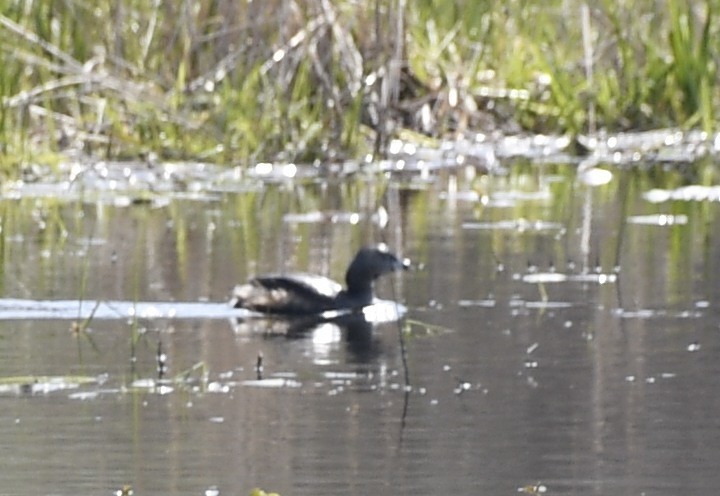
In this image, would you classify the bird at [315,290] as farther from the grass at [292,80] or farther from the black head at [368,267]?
the grass at [292,80]

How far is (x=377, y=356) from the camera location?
8094mm

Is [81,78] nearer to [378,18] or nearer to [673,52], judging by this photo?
[378,18]

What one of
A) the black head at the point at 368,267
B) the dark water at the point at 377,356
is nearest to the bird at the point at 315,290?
the black head at the point at 368,267

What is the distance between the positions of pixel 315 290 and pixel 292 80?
6.83 m

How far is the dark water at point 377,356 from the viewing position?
19.4ft

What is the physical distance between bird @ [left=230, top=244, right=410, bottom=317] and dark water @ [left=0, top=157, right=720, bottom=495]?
0.55ft

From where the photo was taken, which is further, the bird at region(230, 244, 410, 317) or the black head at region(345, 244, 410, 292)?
the black head at region(345, 244, 410, 292)

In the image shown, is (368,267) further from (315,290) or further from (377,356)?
(377,356)

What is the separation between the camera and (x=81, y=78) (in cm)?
1516

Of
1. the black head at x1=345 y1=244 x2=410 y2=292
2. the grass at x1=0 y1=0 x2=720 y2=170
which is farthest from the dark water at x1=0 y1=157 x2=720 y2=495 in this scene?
the grass at x1=0 y1=0 x2=720 y2=170

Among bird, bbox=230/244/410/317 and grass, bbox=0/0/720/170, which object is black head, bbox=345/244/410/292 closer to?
bird, bbox=230/244/410/317

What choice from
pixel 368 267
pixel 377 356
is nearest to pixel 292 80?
pixel 368 267

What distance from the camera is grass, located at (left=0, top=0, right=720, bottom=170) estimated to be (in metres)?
15.4

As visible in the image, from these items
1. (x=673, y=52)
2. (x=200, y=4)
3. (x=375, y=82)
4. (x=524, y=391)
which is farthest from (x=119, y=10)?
(x=524, y=391)
